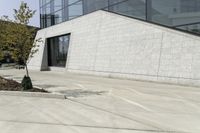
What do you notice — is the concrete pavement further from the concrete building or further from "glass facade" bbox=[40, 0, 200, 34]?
"glass facade" bbox=[40, 0, 200, 34]

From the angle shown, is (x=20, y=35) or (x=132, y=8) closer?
(x=20, y=35)

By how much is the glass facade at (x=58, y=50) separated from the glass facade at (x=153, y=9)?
2.66m

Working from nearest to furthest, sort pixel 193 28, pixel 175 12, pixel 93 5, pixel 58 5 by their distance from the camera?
pixel 193 28 → pixel 175 12 → pixel 93 5 → pixel 58 5

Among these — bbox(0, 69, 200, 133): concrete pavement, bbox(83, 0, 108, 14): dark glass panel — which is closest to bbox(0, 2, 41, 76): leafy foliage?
bbox(0, 69, 200, 133): concrete pavement

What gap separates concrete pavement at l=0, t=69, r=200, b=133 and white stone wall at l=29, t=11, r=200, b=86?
11.8ft

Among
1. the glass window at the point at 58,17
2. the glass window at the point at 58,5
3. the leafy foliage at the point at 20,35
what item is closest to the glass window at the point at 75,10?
the glass window at the point at 58,5

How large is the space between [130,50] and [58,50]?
61.6ft

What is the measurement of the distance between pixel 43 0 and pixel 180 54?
30872 millimetres

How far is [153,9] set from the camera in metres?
24.3

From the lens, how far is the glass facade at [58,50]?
1559 inches

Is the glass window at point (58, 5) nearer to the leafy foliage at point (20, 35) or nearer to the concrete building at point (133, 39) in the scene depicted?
the concrete building at point (133, 39)

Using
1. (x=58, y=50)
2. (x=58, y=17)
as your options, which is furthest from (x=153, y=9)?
(x=58, y=17)

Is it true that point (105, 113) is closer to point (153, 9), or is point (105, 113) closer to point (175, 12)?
point (175, 12)

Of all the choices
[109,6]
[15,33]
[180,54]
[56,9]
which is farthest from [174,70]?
[56,9]
